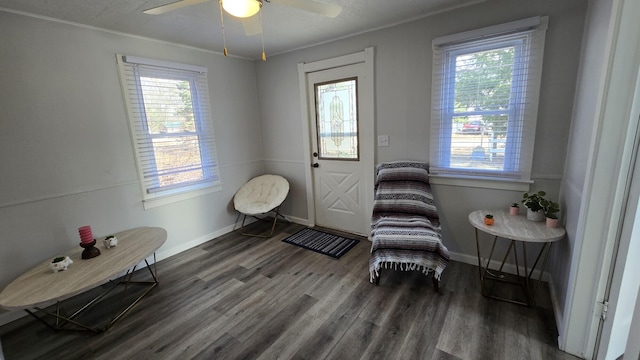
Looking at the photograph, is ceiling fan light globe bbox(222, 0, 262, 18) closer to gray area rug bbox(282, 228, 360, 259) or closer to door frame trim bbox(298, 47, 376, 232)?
door frame trim bbox(298, 47, 376, 232)

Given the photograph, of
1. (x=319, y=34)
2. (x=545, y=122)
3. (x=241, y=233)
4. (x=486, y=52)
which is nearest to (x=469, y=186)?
(x=545, y=122)

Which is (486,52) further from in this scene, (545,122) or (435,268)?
(435,268)

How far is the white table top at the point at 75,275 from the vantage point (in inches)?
65.7

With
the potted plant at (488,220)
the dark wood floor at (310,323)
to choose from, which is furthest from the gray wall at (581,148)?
the potted plant at (488,220)

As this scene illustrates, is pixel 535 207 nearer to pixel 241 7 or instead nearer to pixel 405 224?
pixel 405 224

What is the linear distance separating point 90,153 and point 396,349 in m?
2.94

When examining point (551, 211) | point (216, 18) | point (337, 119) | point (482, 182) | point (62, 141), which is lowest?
point (551, 211)

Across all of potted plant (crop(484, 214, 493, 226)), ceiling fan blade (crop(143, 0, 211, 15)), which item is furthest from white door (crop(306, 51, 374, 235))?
ceiling fan blade (crop(143, 0, 211, 15))

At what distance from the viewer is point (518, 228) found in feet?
6.31

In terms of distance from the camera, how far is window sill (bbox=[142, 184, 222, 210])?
9.36 feet

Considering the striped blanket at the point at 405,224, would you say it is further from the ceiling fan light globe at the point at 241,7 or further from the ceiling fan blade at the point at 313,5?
the ceiling fan light globe at the point at 241,7

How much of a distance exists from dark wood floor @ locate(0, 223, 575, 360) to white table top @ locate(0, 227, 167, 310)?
423 mm

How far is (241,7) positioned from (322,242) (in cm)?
251

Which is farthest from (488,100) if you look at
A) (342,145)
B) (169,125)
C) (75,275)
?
(75,275)
